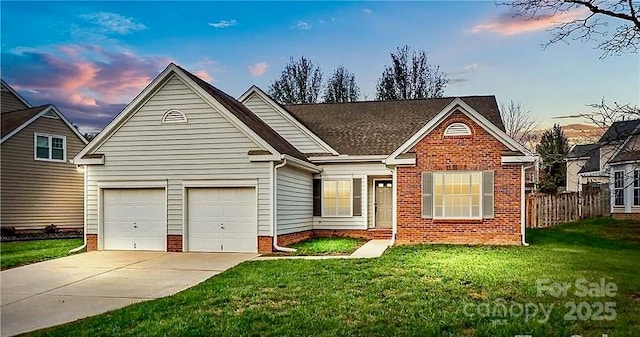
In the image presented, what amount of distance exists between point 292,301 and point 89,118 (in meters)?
24.3

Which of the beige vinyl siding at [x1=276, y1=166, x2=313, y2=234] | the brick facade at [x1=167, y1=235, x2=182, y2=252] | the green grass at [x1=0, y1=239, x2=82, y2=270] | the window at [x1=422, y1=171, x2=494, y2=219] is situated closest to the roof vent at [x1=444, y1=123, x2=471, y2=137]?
the window at [x1=422, y1=171, x2=494, y2=219]

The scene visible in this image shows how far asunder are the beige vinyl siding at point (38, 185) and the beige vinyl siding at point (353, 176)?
12027mm

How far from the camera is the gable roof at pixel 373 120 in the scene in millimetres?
19406

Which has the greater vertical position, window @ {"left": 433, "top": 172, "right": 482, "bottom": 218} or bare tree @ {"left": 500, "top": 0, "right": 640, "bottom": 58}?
bare tree @ {"left": 500, "top": 0, "right": 640, "bottom": 58}

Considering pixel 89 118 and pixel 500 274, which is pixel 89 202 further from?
pixel 89 118

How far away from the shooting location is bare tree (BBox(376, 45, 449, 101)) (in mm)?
36781

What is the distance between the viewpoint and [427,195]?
15.4 m

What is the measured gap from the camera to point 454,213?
15273mm

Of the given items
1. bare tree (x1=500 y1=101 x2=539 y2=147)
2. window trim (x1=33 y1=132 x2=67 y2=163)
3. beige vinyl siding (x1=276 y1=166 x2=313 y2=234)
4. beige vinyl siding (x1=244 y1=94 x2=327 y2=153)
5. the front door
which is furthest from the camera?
bare tree (x1=500 y1=101 x2=539 y2=147)

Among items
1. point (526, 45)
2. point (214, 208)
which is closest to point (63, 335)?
point (214, 208)

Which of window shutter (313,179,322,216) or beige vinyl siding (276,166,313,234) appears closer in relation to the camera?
beige vinyl siding (276,166,313,234)

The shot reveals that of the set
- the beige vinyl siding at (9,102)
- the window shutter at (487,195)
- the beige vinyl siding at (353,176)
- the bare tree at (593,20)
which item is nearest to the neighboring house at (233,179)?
the window shutter at (487,195)

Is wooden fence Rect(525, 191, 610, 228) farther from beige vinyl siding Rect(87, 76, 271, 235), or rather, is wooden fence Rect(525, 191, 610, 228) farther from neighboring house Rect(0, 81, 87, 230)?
neighboring house Rect(0, 81, 87, 230)

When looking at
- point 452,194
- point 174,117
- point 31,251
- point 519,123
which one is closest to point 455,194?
point 452,194
